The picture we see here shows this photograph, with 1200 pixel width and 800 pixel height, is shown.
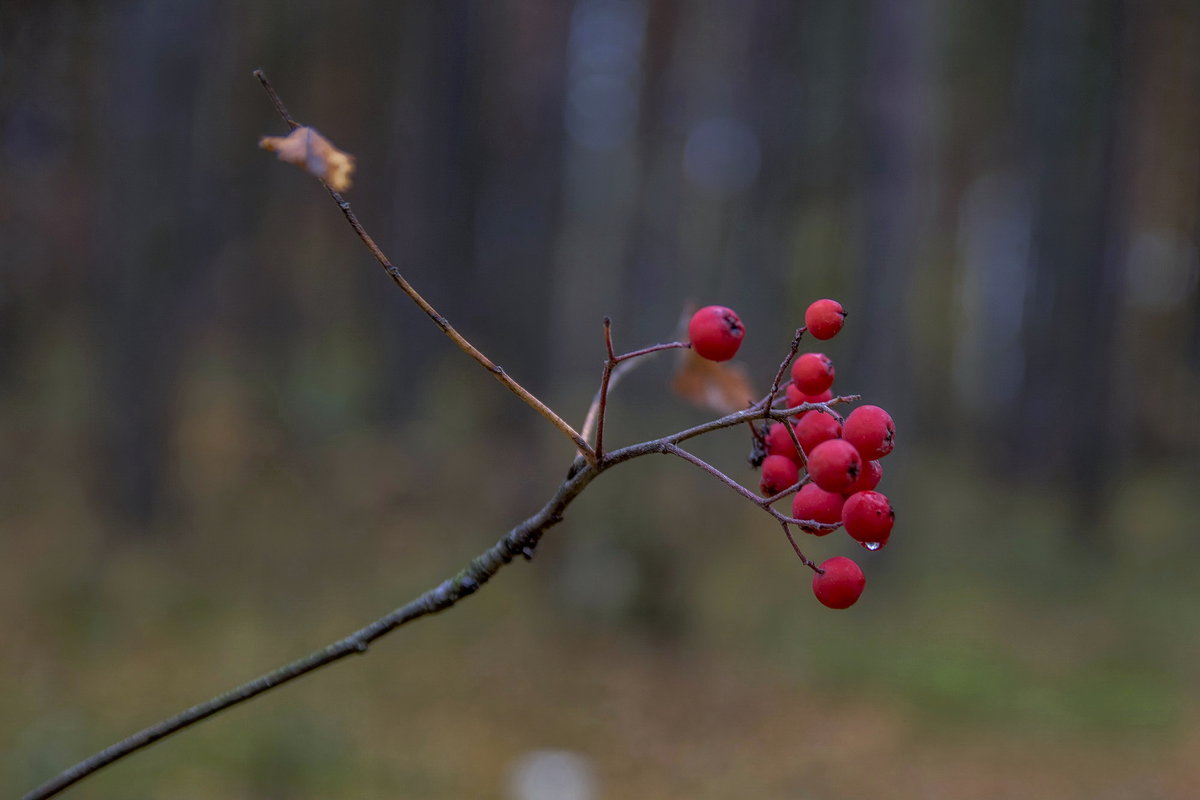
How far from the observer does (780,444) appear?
0.97 m

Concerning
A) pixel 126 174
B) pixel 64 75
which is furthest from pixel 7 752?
pixel 126 174

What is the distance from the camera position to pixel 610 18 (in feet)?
Result: 55.1

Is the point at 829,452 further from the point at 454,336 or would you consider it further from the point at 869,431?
the point at 454,336

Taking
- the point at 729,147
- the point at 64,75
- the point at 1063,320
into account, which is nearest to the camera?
the point at 64,75

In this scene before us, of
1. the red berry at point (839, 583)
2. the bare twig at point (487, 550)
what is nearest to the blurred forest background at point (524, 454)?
the bare twig at point (487, 550)

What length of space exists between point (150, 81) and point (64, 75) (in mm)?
2421

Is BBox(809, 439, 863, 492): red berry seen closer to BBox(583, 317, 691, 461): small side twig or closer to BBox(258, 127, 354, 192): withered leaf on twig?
BBox(583, 317, 691, 461): small side twig

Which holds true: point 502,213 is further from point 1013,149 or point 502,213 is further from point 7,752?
point 1013,149

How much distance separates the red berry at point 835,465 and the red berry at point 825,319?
0.14 meters

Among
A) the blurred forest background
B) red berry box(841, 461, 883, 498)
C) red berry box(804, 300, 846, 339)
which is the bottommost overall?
red berry box(841, 461, 883, 498)

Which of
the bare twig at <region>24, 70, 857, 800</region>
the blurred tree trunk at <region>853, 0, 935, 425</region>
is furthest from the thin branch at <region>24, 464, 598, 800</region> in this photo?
the blurred tree trunk at <region>853, 0, 935, 425</region>

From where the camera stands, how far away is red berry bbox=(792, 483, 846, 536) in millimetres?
834

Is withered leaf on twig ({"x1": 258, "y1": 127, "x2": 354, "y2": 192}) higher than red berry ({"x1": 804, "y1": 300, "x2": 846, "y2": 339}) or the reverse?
higher

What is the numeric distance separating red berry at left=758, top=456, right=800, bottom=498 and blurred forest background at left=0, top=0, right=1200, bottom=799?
61.3 inches
